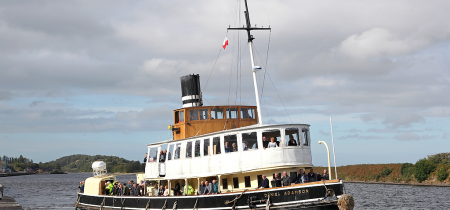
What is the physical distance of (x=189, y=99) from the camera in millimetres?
24875

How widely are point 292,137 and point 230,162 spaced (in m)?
3.06

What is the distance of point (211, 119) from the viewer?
2258 cm

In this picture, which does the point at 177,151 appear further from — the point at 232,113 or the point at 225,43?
the point at 225,43

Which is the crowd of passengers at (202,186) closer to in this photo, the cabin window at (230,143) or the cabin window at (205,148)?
the cabin window at (205,148)

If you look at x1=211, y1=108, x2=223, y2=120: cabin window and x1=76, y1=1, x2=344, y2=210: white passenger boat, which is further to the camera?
x1=211, y1=108, x2=223, y2=120: cabin window

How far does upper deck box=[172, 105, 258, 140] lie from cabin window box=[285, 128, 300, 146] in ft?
15.5

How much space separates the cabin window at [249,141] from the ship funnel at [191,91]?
261 inches

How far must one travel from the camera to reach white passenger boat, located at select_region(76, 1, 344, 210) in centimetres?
1633

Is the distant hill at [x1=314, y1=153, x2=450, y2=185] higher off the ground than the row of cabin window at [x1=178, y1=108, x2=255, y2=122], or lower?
lower

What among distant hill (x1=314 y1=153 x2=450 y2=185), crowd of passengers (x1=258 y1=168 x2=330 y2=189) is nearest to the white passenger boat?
crowd of passengers (x1=258 y1=168 x2=330 y2=189)

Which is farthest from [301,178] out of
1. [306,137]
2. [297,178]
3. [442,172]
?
[442,172]

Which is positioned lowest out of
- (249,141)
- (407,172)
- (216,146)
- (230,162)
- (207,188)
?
(407,172)

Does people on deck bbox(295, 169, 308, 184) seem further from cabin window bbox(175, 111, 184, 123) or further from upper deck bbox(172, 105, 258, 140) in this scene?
cabin window bbox(175, 111, 184, 123)

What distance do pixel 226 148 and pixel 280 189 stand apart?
3.81 metres
